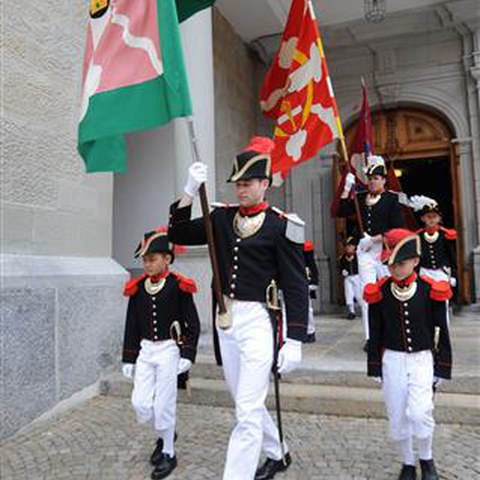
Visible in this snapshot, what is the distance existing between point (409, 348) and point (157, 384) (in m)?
1.72

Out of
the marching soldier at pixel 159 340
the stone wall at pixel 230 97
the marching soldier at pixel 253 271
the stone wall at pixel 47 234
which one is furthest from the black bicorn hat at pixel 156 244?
the stone wall at pixel 230 97

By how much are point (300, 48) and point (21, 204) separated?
326 cm

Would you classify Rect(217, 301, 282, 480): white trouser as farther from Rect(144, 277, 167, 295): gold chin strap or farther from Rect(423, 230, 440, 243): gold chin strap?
Rect(423, 230, 440, 243): gold chin strap

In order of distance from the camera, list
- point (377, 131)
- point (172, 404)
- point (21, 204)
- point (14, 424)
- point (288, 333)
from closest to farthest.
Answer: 1. point (288, 333)
2. point (172, 404)
3. point (14, 424)
4. point (21, 204)
5. point (377, 131)

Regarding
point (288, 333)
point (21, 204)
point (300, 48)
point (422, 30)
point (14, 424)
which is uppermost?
point (422, 30)

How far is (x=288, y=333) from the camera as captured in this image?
10.3 ft

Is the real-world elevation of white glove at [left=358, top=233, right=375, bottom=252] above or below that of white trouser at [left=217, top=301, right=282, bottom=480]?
above

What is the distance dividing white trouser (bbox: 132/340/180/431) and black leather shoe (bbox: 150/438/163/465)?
19 centimetres

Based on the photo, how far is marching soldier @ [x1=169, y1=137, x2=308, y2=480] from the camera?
310 centimetres

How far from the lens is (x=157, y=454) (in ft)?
12.6

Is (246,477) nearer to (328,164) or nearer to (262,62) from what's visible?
(328,164)

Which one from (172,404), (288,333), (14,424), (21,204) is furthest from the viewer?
(21,204)

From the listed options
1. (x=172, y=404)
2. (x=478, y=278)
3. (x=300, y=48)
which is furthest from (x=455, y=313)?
(x=172, y=404)

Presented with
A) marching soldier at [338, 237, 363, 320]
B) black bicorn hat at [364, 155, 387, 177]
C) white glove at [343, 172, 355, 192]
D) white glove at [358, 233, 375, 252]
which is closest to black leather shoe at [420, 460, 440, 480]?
white glove at [358, 233, 375, 252]
